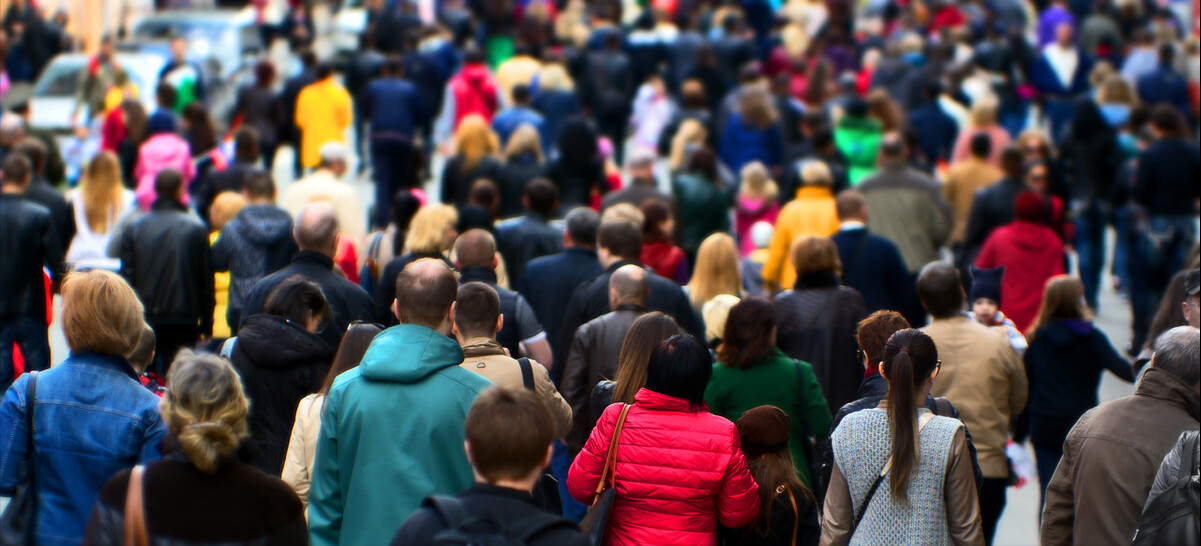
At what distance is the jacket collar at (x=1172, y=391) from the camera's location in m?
5.25

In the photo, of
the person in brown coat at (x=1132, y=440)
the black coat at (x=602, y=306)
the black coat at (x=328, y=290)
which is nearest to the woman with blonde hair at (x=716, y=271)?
the black coat at (x=602, y=306)

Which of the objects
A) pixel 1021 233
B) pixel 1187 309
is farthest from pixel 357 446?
pixel 1021 233

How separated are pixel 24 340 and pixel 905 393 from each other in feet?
18.6

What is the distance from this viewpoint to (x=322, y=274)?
7219 millimetres

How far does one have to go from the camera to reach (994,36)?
69.4 ft

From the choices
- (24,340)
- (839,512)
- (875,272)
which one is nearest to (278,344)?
(839,512)

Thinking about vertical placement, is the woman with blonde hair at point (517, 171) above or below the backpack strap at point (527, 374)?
below

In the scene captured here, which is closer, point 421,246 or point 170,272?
point 421,246

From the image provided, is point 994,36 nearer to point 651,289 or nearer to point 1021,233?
point 1021,233

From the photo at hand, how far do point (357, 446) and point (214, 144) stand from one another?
9516 millimetres

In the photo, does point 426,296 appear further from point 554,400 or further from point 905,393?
point 905,393

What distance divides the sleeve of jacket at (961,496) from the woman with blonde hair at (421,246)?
139 inches

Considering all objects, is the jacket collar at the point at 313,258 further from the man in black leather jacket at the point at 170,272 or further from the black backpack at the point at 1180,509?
the black backpack at the point at 1180,509

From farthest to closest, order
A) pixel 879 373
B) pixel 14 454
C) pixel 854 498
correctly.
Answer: pixel 879 373 < pixel 854 498 < pixel 14 454
